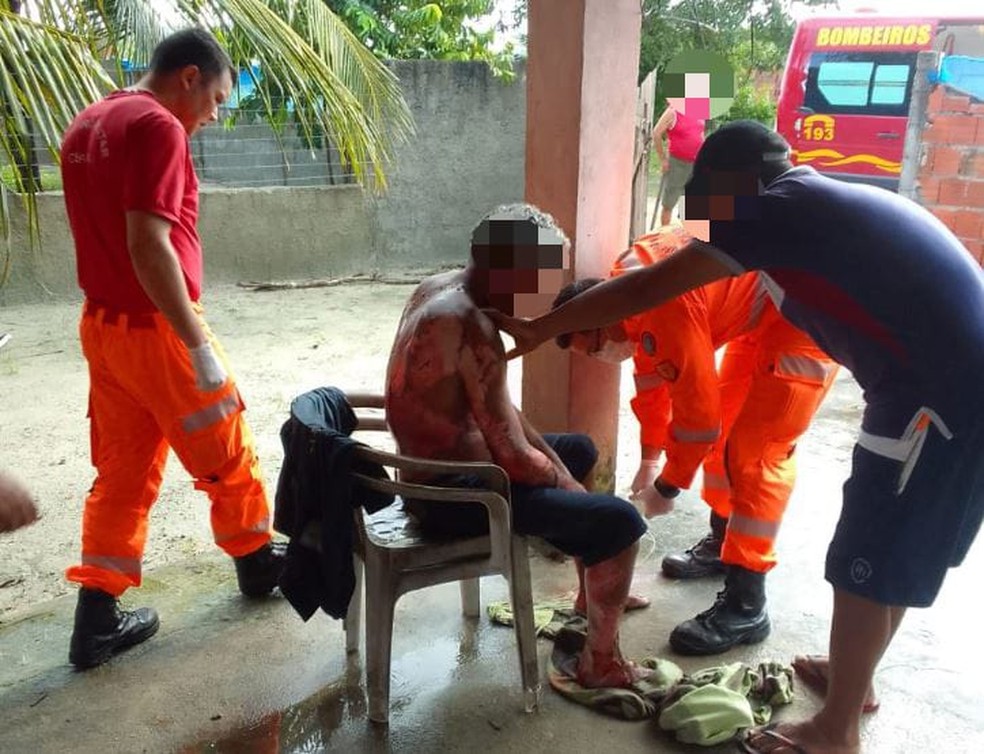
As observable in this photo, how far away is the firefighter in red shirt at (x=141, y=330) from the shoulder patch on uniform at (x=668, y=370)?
50.4 inches

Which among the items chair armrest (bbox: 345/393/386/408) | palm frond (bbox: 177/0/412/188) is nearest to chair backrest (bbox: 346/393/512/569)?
chair armrest (bbox: 345/393/386/408)

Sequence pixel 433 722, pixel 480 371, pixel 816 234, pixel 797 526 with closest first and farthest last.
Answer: pixel 816 234 < pixel 480 371 < pixel 433 722 < pixel 797 526

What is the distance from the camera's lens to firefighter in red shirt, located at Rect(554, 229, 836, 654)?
8.18 ft

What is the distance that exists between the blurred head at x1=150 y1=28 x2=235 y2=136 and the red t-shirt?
94 millimetres

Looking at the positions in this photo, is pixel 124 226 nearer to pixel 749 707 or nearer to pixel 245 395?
pixel 749 707

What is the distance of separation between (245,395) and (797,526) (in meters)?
3.13

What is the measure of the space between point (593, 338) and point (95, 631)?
1.71 metres

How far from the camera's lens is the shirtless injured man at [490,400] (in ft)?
7.14

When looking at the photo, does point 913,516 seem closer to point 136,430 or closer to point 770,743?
point 770,743

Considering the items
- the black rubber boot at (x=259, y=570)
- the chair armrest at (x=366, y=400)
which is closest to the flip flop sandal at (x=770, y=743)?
the chair armrest at (x=366, y=400)

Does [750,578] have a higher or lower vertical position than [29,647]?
higher

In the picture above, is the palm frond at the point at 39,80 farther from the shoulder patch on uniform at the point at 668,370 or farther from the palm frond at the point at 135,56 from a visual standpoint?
the shoulder patch on uniform at the point at 668,370

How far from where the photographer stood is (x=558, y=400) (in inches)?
126

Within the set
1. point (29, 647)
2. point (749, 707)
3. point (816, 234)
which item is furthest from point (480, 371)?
point (29, 647)
